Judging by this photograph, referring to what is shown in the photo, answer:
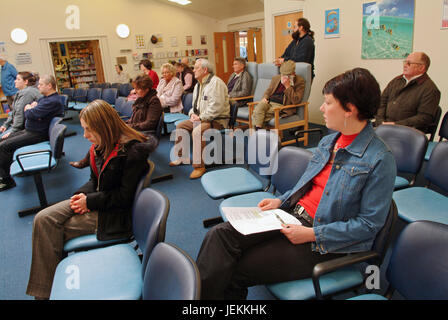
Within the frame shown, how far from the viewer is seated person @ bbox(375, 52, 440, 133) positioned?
3.18 metres

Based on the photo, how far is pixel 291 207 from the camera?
1713 millimetres

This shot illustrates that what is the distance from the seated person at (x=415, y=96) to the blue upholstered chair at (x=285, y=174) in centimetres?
180

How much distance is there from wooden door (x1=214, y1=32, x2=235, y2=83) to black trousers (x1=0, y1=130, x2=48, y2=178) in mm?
8258

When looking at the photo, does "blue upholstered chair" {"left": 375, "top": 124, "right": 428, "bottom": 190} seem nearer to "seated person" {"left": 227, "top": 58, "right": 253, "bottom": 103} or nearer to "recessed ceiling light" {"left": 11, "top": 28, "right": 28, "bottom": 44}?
"seated person" {"left": 227, "top": 58, "right": 253, "bottom": 103}

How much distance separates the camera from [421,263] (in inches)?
45.4

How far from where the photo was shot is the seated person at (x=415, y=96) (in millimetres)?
3180

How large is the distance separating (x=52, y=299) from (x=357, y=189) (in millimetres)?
1338

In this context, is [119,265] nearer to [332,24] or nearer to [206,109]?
[206,109]

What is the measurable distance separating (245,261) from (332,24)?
4.80 metres

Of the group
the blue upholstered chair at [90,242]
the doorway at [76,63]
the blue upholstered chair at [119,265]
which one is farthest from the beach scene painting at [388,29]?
the doorway at [76,63]

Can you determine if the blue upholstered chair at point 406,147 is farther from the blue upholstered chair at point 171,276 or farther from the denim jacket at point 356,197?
the blue upholstered chair at point 171,276

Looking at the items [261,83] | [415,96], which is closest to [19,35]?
[261,83]

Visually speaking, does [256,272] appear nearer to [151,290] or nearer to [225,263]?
[225,263]

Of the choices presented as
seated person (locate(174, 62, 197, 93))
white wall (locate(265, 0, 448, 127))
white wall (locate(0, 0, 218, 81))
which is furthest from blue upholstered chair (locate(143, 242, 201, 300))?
white wall (locate(0, 0, 218, 81))
